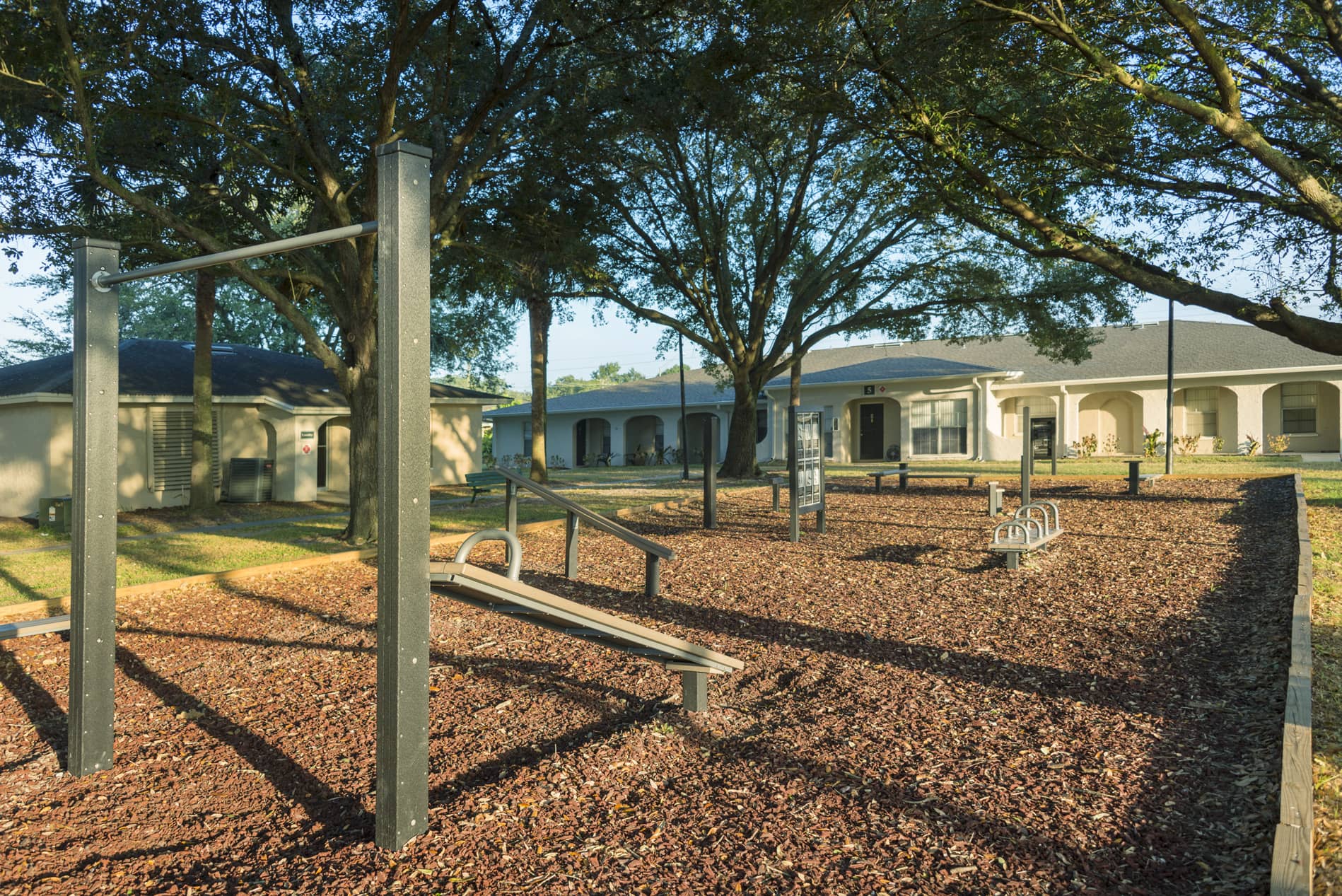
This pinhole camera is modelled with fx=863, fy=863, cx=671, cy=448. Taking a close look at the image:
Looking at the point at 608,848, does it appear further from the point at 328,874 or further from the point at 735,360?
the point at 735,360

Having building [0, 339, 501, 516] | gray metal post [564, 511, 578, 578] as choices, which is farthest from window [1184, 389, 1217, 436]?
gray metal post [564, 511, 578, 578]

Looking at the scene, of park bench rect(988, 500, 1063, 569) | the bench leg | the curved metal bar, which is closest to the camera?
the curved metal bar

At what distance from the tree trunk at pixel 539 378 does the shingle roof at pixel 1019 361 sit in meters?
10.7

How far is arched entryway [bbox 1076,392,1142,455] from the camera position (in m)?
29.9

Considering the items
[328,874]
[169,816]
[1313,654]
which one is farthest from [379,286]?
[1313,654]

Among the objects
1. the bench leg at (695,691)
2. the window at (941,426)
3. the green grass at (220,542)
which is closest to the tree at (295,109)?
the green grass at (220,542)

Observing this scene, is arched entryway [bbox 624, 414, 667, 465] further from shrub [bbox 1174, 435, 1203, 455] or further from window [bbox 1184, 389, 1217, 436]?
window [bbox 1184, 389, 1217, 436]

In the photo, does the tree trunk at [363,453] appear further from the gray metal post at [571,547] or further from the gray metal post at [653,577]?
the gray metal post at [653,577]

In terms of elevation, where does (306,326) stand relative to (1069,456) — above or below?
above

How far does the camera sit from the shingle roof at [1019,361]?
2756 cm

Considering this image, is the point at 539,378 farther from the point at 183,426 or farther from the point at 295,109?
the point at 295,109

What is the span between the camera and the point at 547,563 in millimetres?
9695

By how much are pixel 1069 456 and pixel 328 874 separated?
29780 millimetres

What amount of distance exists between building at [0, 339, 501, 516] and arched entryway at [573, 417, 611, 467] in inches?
591
